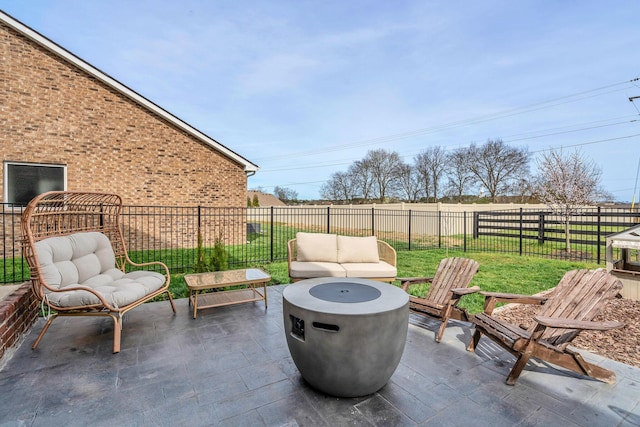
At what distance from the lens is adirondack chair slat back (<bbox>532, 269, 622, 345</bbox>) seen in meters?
2.56

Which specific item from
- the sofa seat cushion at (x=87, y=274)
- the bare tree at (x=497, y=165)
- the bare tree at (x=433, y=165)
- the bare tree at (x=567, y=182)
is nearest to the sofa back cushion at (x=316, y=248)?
the sofa seat cushion at (x=87, y=274)

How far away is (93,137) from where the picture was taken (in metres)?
9.15

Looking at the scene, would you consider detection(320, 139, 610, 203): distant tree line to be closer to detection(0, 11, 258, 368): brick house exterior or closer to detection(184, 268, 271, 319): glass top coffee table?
→ detection(0, 11, 258, 368): brick house exterior

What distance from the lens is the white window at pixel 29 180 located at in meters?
8.35

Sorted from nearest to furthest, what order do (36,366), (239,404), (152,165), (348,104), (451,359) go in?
(239,404), (36,366), (451,359), (152,165), (348,104)

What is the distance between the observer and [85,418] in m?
2.06

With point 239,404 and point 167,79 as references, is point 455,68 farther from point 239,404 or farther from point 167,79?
point 239,404

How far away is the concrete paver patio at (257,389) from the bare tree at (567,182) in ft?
34.0

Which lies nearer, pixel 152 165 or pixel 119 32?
pixel 119 32

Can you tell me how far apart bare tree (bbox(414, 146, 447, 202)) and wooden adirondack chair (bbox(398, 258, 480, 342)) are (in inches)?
1241

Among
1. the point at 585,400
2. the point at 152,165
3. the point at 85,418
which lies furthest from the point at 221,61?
the point at 585,400

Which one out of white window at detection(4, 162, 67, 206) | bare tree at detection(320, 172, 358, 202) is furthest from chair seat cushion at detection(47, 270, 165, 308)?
bare tree at detection(320, 172, 358, 202)

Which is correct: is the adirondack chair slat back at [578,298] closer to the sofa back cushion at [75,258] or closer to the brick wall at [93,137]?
the sofa back cushion at [75,258]

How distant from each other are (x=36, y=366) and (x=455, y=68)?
14.9m
